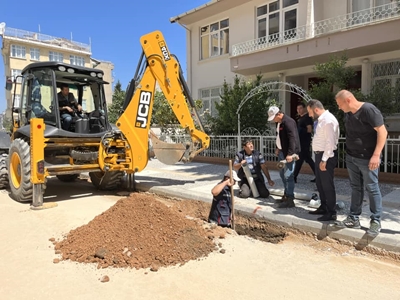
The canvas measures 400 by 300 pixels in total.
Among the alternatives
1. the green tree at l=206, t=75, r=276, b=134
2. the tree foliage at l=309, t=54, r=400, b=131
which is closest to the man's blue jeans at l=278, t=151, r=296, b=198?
the tree foliage at l=309, t=54, r=400, b=131

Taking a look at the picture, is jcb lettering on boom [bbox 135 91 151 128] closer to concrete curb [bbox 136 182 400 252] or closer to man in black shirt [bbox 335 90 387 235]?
concrete curb [bbox 136 182 400 252]

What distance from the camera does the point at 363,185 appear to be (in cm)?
431

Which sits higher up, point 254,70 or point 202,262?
point 254,70

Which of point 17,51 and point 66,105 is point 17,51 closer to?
point 17,51

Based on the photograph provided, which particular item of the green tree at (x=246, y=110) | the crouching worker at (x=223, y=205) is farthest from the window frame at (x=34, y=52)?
the crouching worker at (x=223, y=205)

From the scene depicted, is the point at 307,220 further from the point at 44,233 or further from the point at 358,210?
the point at 44,233

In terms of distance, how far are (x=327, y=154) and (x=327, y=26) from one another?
9003mm

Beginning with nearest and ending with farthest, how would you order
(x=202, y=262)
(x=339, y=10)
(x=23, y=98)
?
(x=202, y=262) < (x=23, y=98) < (x=339, y=10)

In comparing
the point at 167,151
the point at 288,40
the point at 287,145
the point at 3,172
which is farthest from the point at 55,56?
the point at 287,145

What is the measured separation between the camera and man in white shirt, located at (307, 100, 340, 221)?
14.8 ft

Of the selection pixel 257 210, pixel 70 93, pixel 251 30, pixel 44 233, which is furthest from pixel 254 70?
pixel 44 233

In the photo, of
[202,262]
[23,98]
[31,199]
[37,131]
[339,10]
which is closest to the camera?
[202,262]

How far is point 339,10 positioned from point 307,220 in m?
9.80

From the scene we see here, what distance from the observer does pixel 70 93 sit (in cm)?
739
